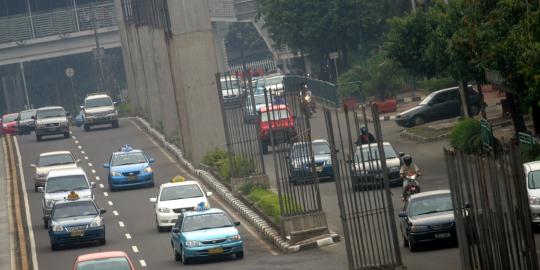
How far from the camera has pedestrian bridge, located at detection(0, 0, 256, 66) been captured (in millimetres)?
97562

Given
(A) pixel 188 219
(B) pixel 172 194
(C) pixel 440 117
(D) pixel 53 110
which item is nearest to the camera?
(A) pixel 188 219

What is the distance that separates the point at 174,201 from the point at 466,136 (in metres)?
10.7

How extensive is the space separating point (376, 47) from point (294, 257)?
1925 inches

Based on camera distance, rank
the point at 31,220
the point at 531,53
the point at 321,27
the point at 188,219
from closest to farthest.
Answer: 1. the point at 531,53
2. the point at 188,219
3. the point at 31,220
4. the point at 321,27

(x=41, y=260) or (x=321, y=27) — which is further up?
(x=321, y=27)

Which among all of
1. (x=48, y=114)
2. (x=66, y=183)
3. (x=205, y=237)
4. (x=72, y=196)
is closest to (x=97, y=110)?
(x=48, y=114)

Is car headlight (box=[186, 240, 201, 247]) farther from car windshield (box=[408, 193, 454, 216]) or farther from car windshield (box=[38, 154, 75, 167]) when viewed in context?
car windshield (box=[38, 154, 75, 167])

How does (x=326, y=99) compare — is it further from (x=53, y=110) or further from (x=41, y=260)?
(x=41, y=260)

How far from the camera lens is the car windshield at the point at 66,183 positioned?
156 feet

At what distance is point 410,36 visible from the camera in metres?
50.8

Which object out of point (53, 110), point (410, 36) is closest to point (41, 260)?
point (410, 36)

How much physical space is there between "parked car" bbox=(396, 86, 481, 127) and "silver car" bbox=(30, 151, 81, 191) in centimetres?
1473

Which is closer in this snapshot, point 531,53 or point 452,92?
point 531,53

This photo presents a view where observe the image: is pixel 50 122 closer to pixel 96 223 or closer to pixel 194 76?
Answer: pixel 194 76
